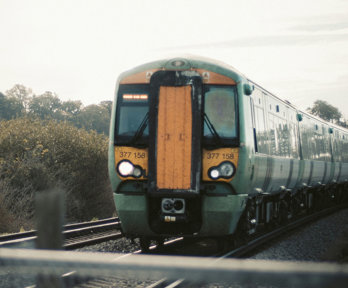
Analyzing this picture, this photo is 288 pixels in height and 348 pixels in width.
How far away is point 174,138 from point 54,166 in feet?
42.0

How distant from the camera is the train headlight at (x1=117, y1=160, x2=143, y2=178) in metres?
8.80

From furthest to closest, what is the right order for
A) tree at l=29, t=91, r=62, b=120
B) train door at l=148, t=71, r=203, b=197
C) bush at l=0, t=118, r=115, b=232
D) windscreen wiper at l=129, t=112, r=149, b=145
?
tree at l=29, t=91, r=62, b=120, bush at l=0, t=118, r=115, b=232, windscreen wiper at l=129, t=112, r=149, b=145, train door at l=148, t=71, r=203, b=197

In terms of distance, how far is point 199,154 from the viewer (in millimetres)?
8594

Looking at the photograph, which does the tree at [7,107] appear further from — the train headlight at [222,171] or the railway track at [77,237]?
the train headlight at [222,171]

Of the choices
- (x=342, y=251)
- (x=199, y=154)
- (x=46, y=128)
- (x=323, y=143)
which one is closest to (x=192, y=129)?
(x=199, y=154)

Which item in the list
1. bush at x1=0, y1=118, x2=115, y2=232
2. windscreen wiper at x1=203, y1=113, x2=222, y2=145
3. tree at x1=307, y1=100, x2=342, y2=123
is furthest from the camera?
tree at x1=307, y1=100, x2=342, y2=123

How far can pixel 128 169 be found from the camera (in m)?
8.84

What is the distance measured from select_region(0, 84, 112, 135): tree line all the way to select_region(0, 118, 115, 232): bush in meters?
73.6

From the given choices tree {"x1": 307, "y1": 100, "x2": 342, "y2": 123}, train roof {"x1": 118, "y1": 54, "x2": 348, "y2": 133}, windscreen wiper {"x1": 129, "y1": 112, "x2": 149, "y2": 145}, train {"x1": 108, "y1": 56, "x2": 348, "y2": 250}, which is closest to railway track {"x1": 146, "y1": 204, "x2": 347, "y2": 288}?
train {"x1": 108, "y1": 56, "x2": 348, "y2": 250}

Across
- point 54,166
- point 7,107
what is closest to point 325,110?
point 7,107

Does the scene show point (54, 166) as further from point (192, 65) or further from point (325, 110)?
point (325, 110)

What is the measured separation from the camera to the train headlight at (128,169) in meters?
8.80

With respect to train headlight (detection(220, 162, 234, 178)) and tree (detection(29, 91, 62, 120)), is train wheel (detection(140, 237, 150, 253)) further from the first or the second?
tree (detection(29, 91, 62, 120))

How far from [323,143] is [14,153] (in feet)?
35.4
